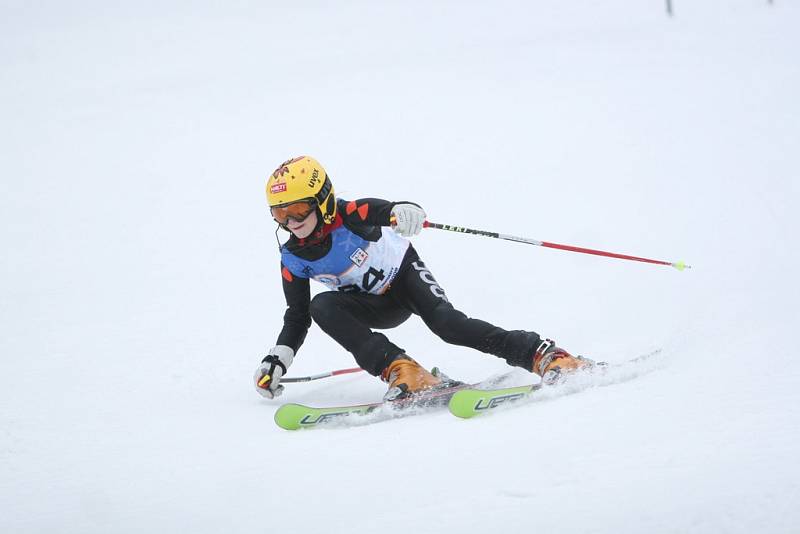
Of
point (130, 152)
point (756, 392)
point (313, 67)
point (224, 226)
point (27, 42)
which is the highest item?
point (27, 42)

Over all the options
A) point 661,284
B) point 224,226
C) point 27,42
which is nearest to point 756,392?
point 661,284

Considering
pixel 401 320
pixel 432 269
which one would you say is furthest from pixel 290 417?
pixel 432 269

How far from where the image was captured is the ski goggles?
161 inches

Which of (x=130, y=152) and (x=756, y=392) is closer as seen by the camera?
(x=756, y=392)

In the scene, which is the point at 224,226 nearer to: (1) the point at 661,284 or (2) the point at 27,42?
(1) the point at 661,284

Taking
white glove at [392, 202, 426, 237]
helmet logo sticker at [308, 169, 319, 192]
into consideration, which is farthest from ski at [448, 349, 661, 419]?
helmet logo sticker at [308, 169, 319, 192]

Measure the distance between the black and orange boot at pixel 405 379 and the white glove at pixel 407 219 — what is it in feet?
2.20

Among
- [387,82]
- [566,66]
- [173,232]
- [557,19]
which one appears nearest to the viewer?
[173,232]

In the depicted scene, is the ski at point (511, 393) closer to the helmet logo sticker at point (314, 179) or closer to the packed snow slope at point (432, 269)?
the packed snow slope at point (432, 269)

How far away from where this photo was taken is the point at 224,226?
30.8 ft

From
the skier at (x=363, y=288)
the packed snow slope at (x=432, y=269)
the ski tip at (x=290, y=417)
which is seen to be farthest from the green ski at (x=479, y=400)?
the ski tip at (x=290, y=417)

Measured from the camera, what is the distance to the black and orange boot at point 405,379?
12.6 ft

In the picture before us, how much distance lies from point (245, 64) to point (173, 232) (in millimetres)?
10156

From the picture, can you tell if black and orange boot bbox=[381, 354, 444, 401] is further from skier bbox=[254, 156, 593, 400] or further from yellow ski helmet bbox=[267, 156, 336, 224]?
yellow ski helmet bbox=[267, 156, 336, 224]
